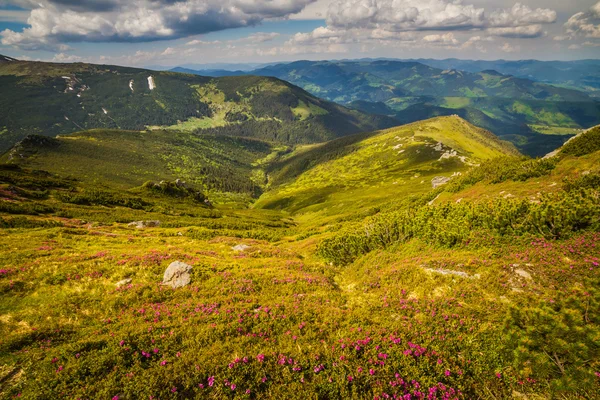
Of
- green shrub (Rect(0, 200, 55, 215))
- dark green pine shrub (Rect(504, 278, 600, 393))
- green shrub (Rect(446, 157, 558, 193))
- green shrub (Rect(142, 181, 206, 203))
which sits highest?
dark green pine shrub (Rect(504, 278, 600, 393))

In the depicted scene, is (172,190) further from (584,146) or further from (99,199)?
(584,146)

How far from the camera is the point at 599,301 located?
10492 mm

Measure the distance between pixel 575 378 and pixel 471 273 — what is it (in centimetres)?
1013

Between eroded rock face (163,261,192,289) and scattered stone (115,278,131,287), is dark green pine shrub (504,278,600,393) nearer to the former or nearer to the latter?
eroded rock face (163,261,192,289)

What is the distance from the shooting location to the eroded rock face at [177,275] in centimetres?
2201

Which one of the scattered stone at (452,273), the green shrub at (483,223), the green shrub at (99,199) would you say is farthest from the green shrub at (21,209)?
the scattered stone at (452,273)

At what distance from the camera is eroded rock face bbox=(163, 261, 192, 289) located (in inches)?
867

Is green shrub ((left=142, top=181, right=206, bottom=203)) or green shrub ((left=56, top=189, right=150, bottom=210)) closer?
green shrub ((left=56, top=189, right=150, bottom=210))

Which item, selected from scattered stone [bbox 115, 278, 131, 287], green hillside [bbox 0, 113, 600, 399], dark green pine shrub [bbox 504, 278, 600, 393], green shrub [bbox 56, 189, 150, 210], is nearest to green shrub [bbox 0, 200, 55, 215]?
green shrub [bbox 56, 189, 150, 210]

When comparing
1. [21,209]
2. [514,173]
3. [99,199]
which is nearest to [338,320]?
[514,173]

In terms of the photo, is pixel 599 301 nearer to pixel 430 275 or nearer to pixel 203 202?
pixel 430 275

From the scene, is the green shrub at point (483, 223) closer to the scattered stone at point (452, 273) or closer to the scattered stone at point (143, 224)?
the scattered stone at point (452, 273)

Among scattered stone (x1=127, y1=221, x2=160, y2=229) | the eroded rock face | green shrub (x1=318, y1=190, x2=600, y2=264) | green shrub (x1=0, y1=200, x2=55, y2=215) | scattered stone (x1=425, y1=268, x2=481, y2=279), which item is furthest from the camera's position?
scattered stone (x1=127, y1=221, x2=160, y2=229)

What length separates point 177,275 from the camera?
22.8m
